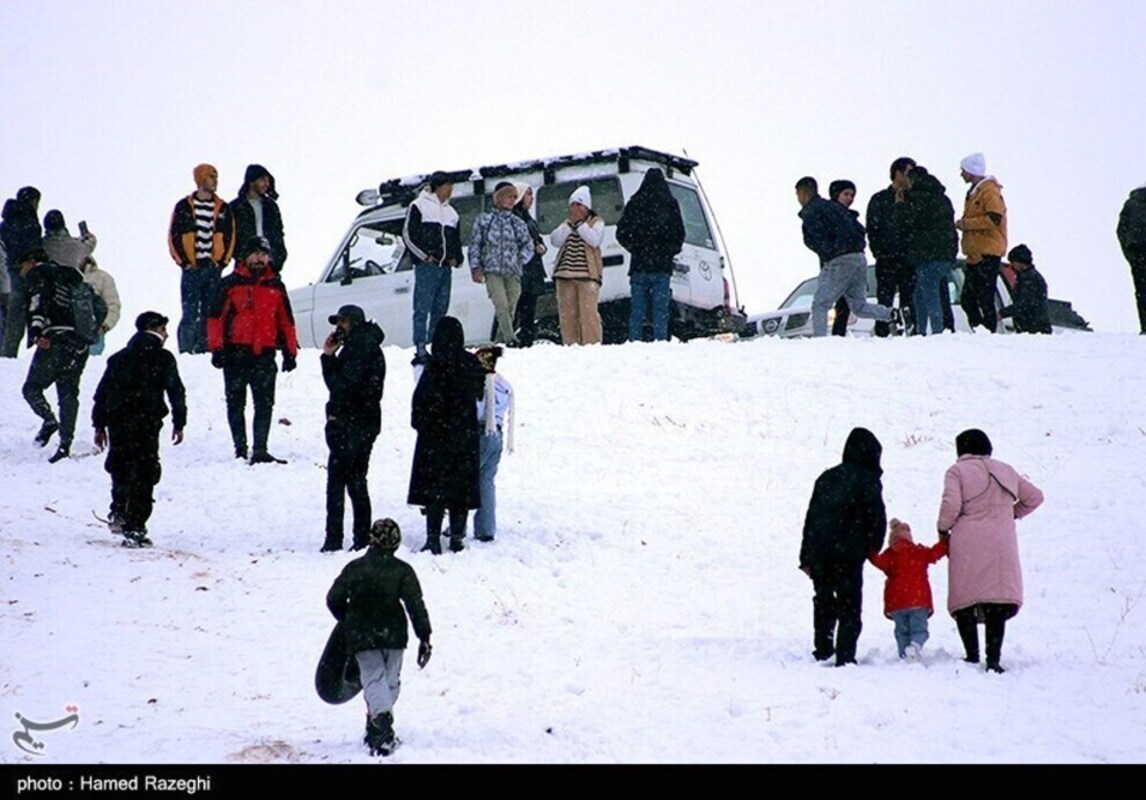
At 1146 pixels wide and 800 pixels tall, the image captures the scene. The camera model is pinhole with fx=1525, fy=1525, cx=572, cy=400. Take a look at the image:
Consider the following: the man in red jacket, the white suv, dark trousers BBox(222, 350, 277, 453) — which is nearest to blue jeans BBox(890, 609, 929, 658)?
the man in red jacket

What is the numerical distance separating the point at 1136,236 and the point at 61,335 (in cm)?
1162

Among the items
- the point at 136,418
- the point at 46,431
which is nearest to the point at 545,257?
the point at 46,431

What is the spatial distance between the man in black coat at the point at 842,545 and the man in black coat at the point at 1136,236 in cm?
917

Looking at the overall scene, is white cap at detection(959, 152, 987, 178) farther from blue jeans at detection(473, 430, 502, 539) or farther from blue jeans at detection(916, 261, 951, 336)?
blue jeans at detection(473, 430, 502, 539)

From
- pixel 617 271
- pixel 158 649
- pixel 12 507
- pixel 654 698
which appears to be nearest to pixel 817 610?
pixel 654 698

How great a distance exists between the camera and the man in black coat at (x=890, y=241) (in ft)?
57.4

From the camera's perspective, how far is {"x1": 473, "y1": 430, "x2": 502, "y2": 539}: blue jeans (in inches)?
474

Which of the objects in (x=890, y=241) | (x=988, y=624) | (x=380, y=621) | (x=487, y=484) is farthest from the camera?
(x=890, y=241)

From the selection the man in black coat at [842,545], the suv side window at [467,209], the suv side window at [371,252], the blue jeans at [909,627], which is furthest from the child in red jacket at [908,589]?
the suv side window at [371,252]

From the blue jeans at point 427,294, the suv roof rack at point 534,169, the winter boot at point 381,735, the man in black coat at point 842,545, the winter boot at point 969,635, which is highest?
the suv roof rack at point 534,169

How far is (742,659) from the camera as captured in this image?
9.20 meters

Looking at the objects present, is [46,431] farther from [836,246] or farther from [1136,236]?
[1136,236]

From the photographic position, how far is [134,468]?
462 inches

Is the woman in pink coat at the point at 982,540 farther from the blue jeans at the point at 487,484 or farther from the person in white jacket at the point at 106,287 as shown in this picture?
the person in white jacket at the point at 106,287
